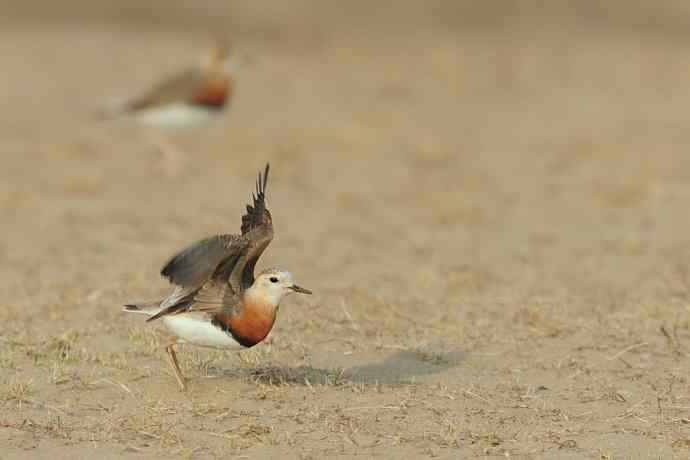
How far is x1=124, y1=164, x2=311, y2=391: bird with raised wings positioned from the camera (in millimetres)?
5859

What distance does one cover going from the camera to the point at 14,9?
74.5 feet

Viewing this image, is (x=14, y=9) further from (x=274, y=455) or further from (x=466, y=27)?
(x=274, y=455)

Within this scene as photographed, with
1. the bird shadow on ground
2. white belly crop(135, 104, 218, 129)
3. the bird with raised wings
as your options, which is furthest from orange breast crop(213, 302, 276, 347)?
white belly crop(135, 104, 218, 129)

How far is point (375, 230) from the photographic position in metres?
11.4

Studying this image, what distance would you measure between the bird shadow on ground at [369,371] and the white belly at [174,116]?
6.65 m

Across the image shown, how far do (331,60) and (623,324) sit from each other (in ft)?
40.6

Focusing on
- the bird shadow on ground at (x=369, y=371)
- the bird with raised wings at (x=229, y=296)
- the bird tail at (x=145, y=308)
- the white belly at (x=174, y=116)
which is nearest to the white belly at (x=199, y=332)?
the bird with raised wings at (x=229, y=296)

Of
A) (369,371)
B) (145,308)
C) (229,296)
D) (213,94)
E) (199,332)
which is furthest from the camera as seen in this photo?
(213,94)

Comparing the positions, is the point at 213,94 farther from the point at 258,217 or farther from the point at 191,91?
the point at 258,217

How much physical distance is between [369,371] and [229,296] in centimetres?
114

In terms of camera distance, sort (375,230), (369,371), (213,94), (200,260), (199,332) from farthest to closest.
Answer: (213,94)
(375,230)
(369,371)
(199,332)
(200,260)

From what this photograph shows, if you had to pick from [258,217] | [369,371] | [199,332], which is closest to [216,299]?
[199,332]

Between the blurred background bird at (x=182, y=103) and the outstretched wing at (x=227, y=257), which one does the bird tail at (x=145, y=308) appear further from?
the blurred background bird at (x=182, y=103)

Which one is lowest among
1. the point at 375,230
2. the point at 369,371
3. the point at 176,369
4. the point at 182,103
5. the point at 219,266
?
the point at 369,371
